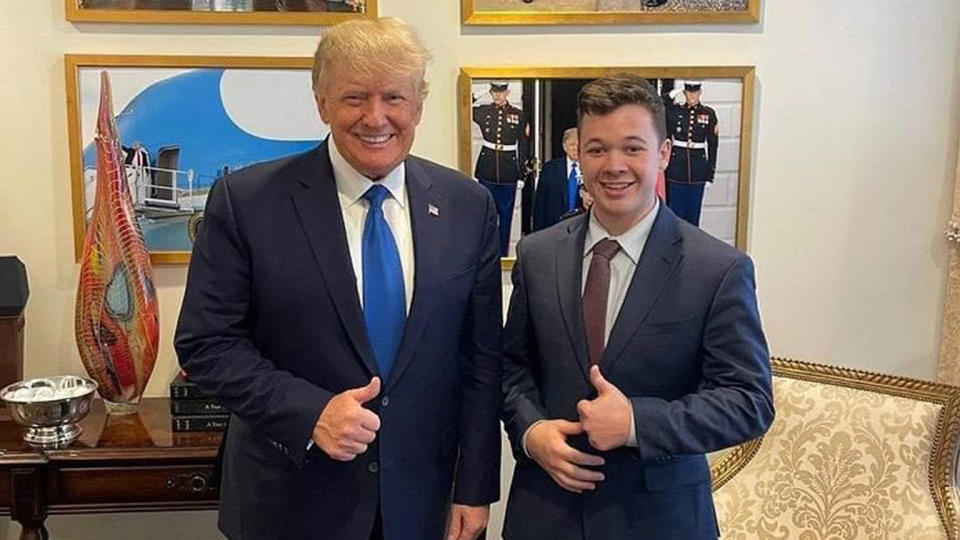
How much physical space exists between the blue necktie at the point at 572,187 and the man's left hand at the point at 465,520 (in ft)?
3.20

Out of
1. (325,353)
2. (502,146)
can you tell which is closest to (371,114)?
(325,353)

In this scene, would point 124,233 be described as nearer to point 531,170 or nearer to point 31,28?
point 31,28

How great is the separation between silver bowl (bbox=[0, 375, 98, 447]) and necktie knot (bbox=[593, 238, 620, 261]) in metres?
1.19

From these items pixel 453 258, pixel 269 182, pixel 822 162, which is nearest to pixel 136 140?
pixel 269 182

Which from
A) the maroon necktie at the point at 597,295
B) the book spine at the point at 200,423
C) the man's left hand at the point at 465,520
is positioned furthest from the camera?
the book spine at the point at 200,423

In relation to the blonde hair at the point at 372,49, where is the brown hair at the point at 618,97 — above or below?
below

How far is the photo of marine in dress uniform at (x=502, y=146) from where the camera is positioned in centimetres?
227

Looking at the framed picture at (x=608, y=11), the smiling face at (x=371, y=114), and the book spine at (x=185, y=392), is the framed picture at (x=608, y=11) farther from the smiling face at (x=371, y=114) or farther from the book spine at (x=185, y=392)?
the book spine at (x=185, y=392)

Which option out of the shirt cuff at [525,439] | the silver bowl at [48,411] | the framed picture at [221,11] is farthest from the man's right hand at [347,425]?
the framed picture at [221,11]

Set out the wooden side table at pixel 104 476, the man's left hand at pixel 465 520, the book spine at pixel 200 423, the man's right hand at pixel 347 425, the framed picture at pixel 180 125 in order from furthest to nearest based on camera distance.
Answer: the framed picture at pixel 180 125
the book spine at pixel 200 423
the wooden side table at pixel 104 476
the man's left hand at pixel 465 520
the man's right hand at pixel 347 425

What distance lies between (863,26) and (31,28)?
198 centimetres

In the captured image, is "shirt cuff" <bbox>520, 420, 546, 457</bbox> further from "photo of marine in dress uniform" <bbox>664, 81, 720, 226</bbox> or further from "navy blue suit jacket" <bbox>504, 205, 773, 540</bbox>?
"photo of marine in dress uniform" <bbox>664, 81, 720, 226</bbox>

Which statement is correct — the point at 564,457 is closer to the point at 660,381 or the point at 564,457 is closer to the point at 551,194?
the point at 660,381

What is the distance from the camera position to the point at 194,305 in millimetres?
1415
